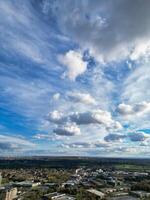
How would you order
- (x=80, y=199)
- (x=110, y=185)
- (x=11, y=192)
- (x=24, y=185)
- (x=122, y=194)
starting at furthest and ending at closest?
(x=110, y=185)
(x=24, y=185)
(x=122, y=194)
(x=11, y=192)
(x=80, y=199)

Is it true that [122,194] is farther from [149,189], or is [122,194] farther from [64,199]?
[64,199]

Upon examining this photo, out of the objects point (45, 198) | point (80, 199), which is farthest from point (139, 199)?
point (45, 198)

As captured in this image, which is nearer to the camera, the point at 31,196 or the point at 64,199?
the point at 64,199

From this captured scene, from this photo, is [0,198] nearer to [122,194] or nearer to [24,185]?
[24,185]

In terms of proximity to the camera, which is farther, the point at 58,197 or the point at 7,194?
the point at 58,197

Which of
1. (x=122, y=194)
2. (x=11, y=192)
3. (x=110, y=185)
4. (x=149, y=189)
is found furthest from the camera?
(x=110, y=185)

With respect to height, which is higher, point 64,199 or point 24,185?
point 24,185

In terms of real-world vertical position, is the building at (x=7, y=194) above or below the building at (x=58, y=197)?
above

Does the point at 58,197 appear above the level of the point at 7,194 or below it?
below

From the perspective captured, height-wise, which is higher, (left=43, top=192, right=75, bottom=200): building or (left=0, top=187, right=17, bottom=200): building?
(left=0, top=187, right=17, bottom=200): building
